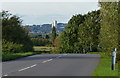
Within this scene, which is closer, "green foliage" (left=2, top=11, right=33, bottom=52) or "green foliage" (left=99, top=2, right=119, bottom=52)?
"green foliage" (left=99, top=2, right=119, bottom=52)

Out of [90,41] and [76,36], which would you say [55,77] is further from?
[76,36]

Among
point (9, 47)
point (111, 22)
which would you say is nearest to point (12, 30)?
point (9, 47)

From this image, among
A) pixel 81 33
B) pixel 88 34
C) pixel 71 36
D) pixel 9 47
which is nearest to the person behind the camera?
pixel 9 47

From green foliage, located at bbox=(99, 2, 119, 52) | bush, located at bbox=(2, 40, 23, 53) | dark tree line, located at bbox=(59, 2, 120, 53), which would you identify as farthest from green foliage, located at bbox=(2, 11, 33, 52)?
green foliage, located at bbox=(99, 2, 119, 52)

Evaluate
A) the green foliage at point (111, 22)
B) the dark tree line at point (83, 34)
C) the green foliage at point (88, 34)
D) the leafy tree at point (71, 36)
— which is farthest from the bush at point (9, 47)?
the leafy tree at point (71, 36)

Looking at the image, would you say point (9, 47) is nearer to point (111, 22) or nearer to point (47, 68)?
point (111, 22)

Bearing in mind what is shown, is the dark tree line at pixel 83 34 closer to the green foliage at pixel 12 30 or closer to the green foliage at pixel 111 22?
the green foliage at pixel 12 30

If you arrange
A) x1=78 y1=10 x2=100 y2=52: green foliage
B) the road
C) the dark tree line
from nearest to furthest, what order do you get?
the road < x1=78 y1=10 x2=100 y2=52: green foliage < the dark tree line

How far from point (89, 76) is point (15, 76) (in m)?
3.34

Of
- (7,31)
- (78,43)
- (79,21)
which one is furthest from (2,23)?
(79,21)

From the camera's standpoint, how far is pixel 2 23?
4769 cm

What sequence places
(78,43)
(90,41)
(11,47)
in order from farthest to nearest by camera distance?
(78,43)
(90,41)
(11,47)

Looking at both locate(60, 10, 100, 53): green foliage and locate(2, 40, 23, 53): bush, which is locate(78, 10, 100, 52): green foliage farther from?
locate(2, 40, 23, 53): bush

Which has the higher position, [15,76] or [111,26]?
[111,26]
